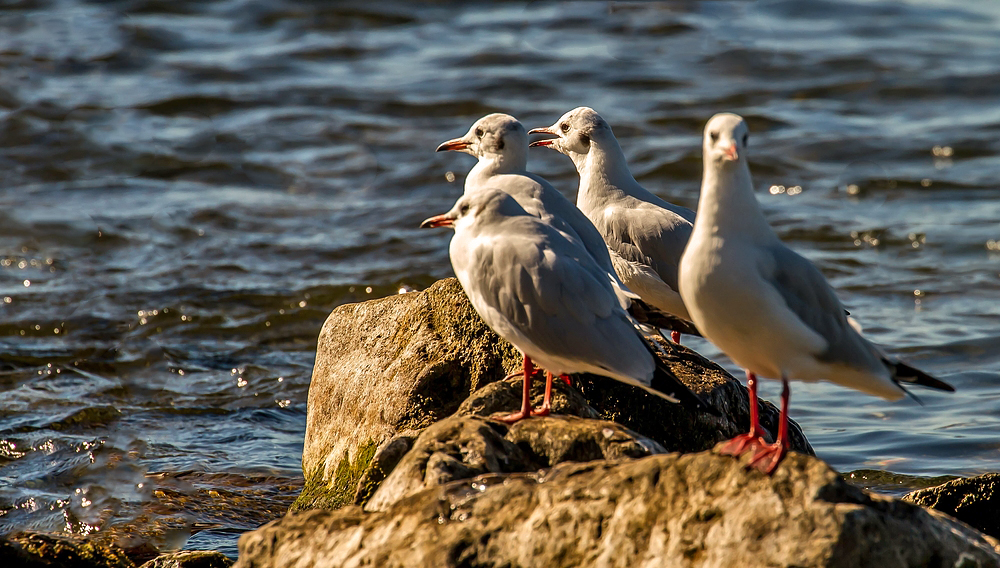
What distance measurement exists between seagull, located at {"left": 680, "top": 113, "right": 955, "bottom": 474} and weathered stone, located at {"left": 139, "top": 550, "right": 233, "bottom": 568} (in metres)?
2.68

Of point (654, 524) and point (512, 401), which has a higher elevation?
point (654, 524)

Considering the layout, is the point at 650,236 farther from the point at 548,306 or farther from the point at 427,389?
the point at 548,306

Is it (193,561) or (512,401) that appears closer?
(512,401)

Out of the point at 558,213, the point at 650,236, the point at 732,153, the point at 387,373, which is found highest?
the point at 732,153

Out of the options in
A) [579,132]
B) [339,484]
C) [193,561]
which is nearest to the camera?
[193,561]

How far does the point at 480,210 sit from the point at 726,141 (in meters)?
1.45

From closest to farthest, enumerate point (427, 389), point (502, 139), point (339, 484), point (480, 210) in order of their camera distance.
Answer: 1. point (480, 210)
2. point (427, 389)
3. point (339, 484)
4. point (502, 139)

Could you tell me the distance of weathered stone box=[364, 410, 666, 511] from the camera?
13.5 ft

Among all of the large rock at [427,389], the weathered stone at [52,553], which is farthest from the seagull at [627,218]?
the weathered stone at [52,553]

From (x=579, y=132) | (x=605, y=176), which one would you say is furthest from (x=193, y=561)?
(x=579, y=132)

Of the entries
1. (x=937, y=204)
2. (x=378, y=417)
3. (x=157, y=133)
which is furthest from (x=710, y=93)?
(x=378, y=417)

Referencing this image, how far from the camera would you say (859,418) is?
7988 mm

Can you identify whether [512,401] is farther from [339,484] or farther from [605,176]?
[605,176]

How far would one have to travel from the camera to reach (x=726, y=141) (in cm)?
377
